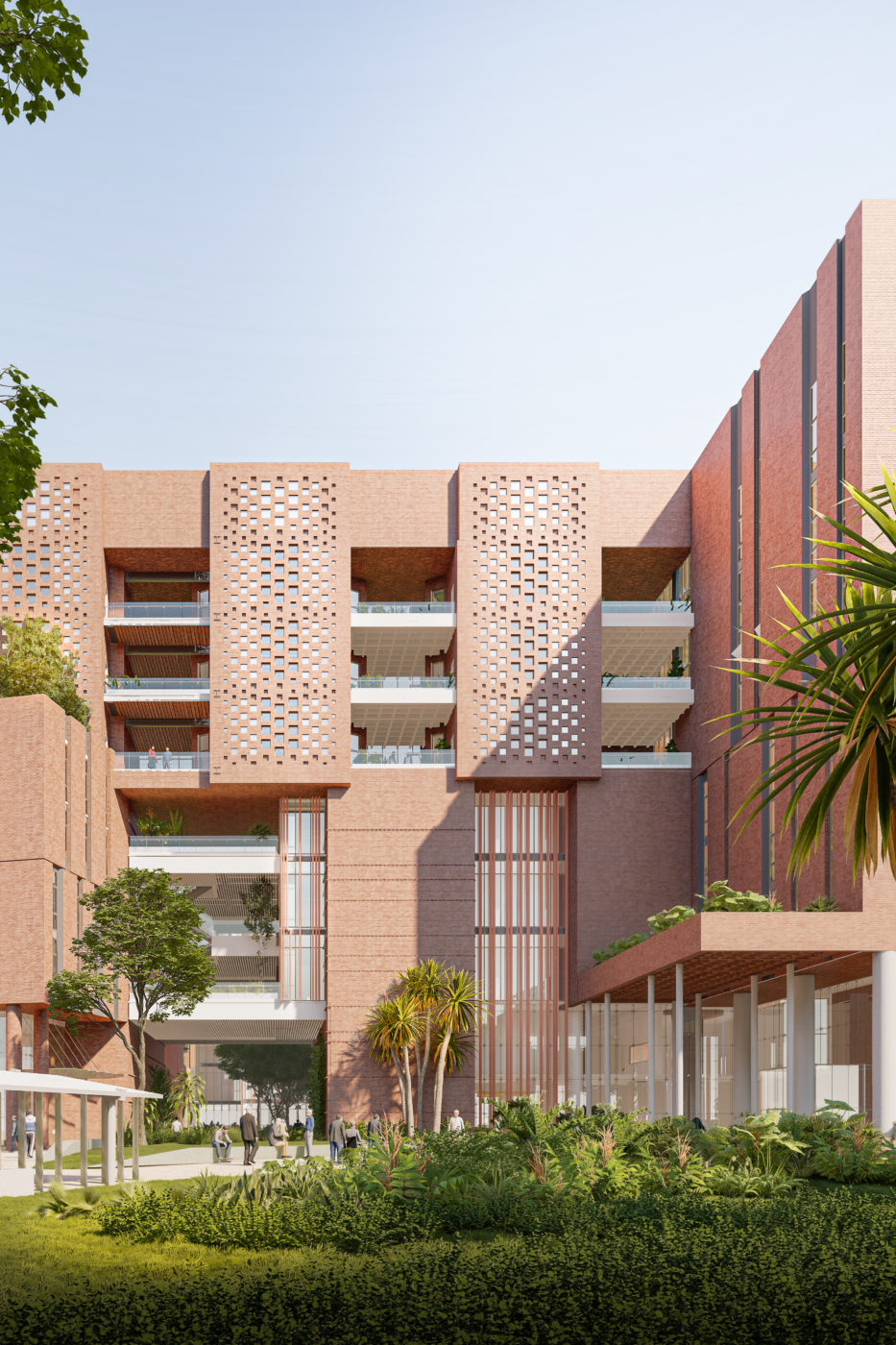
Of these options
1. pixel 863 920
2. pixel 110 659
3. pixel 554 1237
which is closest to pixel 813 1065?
pixel 863 920

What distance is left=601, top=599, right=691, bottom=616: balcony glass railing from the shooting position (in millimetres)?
52156

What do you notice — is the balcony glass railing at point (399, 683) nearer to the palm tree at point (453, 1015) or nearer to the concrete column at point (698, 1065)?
the palm tree at point (453, 1015)

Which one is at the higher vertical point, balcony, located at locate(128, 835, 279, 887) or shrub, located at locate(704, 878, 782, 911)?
balcony, located at locate(128, 835, 279, 887)

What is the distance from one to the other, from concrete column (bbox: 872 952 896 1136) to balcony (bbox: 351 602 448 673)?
77.3 feet

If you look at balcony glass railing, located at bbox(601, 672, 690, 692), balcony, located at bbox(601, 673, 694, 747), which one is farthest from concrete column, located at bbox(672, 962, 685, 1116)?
balcony glass railing, located at bbox(601, 672, 690, 692)

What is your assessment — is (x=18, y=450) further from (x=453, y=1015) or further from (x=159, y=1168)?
(x=453, y=1015)

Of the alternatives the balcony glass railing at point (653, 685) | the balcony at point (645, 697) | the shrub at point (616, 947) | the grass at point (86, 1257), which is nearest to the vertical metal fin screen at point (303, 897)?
the shrub at point (616, 947)

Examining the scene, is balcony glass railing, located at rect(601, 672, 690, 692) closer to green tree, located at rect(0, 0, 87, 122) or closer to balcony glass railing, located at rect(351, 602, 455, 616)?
balcony glass railing, located at rect(351, 602, 455, 616)

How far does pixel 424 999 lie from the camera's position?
4947 cm

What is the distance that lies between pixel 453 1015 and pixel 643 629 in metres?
14.7

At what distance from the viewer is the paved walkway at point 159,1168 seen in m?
30.1

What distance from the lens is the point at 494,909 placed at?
52594 mm

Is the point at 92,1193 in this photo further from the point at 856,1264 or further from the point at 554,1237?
the point at 856,1264

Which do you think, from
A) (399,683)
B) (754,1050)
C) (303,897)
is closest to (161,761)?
(303,897)
